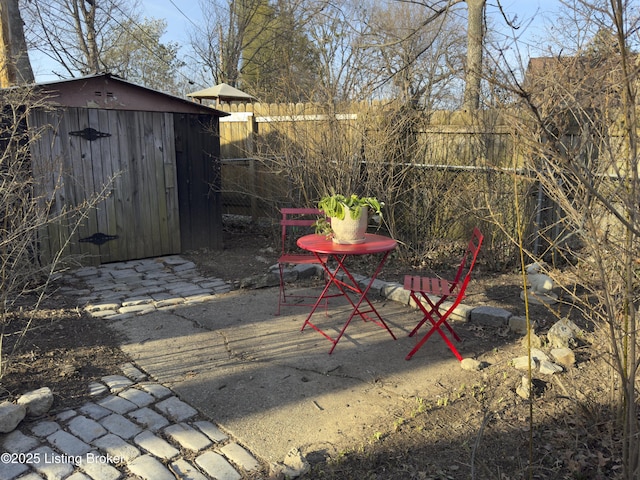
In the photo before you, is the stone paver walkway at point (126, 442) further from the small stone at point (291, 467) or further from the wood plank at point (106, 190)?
the wood plank at point (106, 190)

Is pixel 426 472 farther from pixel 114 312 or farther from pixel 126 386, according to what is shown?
pixel 114 312

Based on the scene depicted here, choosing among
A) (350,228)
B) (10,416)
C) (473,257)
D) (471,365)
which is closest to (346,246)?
(350,228)

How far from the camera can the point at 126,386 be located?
3.35 m

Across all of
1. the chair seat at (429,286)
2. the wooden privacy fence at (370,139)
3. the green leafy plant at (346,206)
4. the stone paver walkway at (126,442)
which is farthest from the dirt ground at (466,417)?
the wooden privacy fence at (370,139)

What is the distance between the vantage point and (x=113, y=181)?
680 cm

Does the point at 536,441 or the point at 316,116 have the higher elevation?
the point at 316,116

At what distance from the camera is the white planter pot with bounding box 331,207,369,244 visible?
4.11 metres

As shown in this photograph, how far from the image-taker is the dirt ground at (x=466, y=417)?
2.49m

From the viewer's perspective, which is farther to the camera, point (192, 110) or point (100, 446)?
point (192, 110)

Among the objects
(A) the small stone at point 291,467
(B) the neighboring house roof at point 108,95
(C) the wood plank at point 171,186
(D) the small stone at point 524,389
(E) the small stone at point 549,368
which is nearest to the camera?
(A) the small stone at point 291,467

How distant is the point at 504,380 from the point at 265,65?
19.4 m

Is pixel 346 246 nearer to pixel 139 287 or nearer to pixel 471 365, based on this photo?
pixel 471 365

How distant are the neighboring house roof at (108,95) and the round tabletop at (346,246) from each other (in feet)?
12.5

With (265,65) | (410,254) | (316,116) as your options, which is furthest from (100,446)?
(265,65)
